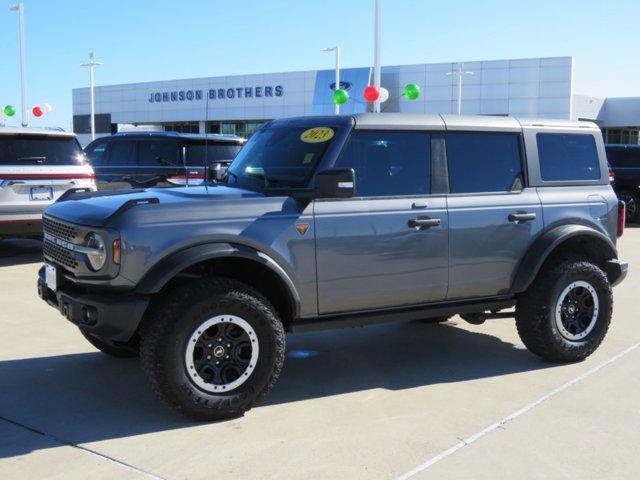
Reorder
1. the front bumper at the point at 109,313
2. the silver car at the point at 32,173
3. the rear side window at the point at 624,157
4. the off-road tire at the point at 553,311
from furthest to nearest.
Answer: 1. the rear side window at the point at 624,157
2. the silver car at the point at 32,173
3. the off-road tire at the point at 553,311
4. the front bumper at the point at 109,313

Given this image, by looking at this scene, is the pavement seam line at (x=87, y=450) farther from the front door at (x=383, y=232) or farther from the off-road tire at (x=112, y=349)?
the front door at (x=383, y=232)

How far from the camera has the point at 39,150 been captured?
9703 millimetres

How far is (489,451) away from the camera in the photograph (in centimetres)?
381

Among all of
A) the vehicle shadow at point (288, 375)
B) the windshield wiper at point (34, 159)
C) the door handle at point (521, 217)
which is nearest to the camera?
the vehicle shadow at point (288, 375)

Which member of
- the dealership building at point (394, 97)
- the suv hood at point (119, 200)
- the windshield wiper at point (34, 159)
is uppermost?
the dealership building at point (394, 97)

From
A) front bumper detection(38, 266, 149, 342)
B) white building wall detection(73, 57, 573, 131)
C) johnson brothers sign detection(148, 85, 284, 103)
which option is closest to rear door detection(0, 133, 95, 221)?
front bumper detection(38, 266, 149, 342)

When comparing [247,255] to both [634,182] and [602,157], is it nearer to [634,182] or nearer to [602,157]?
[602,157]

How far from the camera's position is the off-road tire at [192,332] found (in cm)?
400

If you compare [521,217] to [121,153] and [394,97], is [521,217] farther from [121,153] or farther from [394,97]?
[394,97]

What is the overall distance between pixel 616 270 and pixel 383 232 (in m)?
2.34

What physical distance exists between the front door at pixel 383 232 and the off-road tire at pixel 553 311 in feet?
2.75

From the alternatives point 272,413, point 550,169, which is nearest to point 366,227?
point 272,413

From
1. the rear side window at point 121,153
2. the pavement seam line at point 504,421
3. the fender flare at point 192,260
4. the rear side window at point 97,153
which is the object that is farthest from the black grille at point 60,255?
the rear side window at point 97,153

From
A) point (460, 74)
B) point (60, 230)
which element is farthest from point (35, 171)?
point (460, 74)
